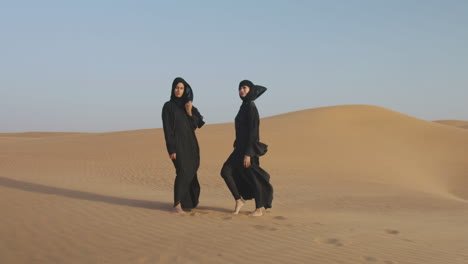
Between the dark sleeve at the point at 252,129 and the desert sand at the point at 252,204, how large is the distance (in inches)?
Answer: 41.4

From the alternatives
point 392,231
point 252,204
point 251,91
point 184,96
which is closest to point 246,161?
point 251,91

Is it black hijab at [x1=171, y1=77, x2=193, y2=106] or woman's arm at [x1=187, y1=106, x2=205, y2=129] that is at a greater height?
black hijab at [x1=171, y1=77, x2=193, y2=106]

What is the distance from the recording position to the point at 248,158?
6062mm

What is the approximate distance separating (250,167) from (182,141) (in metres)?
1.17

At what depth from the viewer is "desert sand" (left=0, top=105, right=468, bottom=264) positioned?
4.48 meters

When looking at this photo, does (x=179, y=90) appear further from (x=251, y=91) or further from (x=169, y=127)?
(x=251, y=91)

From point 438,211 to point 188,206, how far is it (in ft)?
17.4

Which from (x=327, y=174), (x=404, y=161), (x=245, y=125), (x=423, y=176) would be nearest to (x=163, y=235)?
(x=245, y=125)

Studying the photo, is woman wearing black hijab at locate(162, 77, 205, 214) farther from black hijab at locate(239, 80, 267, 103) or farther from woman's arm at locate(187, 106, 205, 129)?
black hijab at locate(239, 80, 267, 103)

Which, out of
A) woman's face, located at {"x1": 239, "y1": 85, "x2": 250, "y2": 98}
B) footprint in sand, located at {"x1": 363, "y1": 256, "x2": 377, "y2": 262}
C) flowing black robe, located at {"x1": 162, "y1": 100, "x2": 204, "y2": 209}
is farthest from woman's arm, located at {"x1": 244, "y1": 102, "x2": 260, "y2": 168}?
footprint in sand, located at {"x1": 363, "y1": 256, "x2": 377, "y2": 262}

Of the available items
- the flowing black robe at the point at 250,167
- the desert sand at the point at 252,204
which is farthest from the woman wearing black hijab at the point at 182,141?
the flowing black robe at the point at 250,167

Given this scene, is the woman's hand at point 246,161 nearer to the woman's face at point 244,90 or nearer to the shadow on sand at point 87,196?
the woman's face at point 244,90

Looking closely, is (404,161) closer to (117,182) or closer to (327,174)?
(327,174)

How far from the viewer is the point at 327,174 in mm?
14344
